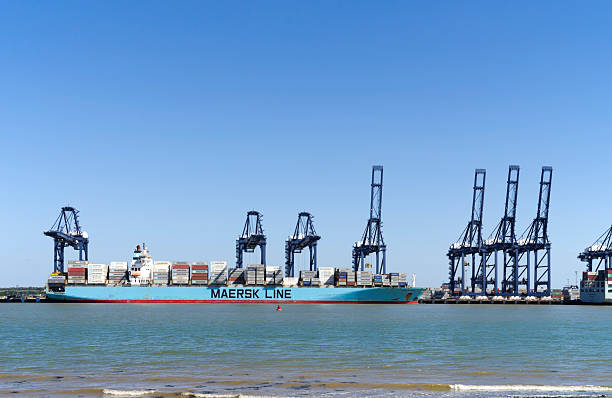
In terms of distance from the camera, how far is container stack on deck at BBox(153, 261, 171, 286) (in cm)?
13612

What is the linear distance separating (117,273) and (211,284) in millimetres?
20374

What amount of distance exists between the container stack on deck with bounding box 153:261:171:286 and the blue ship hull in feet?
7.37

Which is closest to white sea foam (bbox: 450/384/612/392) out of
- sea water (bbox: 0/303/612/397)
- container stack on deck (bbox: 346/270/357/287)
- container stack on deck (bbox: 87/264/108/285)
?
sea water (bbox: 0/303/612/397)

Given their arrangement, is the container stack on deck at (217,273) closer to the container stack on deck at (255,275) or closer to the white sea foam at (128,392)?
→ the container stack on deck at (255,275)

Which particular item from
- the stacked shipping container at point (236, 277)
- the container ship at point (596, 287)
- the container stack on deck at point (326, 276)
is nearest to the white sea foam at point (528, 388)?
the container stack on deck at point (326, 276)

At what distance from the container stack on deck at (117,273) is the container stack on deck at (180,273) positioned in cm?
1106

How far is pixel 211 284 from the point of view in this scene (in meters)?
137

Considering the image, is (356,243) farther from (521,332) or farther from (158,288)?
(521,332)

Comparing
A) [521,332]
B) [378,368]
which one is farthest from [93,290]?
[378,368]

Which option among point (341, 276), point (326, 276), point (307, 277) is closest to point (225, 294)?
point (307, 277)

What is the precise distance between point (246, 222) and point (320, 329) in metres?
84.2

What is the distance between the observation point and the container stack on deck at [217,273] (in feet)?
451

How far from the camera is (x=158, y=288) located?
440 ft

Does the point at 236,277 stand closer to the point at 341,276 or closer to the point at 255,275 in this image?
the point at 255,275
